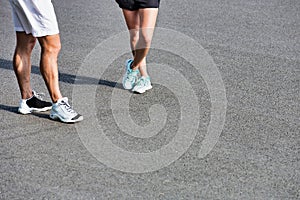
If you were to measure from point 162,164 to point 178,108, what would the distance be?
3.98ft

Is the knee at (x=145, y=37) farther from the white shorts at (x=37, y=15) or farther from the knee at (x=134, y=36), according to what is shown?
the white shorts at (x=37, y=15)

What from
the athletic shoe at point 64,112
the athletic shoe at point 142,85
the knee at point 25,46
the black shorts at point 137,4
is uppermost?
the black shorts at point 137,4

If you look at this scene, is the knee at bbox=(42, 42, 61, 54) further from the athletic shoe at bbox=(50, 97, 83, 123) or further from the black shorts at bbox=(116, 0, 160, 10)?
the black shorts at bbox=(116, 0, 160, 10)

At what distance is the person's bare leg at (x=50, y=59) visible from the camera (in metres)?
5.55

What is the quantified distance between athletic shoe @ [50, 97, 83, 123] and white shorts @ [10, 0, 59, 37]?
2.10ft

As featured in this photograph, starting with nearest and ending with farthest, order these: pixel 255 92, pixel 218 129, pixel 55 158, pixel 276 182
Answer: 1. pixel 276 182
2. pixel 55 158
3. pixel 218 129
4. pixel 255 92

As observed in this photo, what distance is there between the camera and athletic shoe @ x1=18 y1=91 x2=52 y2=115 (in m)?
5.91

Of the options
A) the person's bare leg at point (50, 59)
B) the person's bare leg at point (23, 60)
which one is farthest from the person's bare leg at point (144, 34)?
the person's bare leg at point (23, 60)

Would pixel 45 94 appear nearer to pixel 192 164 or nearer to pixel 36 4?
pixel 36 4

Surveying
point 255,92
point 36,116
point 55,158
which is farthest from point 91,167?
point 255,92

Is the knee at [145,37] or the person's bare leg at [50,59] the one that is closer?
the person's bare leg at [50,59]

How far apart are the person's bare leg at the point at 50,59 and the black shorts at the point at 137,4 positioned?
810 mm

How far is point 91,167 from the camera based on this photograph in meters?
4.94

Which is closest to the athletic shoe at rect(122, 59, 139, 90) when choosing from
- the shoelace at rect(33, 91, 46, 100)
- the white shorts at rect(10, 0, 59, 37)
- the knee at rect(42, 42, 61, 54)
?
the shoelace at rect(33, 91, 46, 100)
